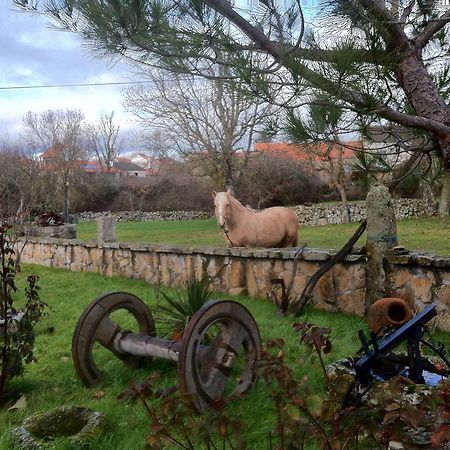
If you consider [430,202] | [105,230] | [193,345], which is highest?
[430,202]

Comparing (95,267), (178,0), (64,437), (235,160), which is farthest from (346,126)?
(235,160)

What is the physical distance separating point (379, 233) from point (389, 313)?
2.19m

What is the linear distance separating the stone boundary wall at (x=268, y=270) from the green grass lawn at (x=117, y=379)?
258 millimetres

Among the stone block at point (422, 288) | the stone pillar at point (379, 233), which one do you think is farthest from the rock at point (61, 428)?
the stone block at point (422, 288)

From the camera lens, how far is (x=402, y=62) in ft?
9.73

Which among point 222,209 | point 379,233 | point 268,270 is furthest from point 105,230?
point 379,233

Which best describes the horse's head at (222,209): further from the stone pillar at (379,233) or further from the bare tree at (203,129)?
the bare tree at (203,129)

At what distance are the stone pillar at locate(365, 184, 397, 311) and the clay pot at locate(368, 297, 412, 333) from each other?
6.72ft

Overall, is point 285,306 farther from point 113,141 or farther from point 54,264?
point 113,141

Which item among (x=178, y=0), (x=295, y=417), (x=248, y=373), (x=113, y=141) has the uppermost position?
(x=113, y=141)

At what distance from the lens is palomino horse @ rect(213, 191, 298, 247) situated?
6559 mm

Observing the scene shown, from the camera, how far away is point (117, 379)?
3922mm

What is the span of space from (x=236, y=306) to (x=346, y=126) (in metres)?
1.43

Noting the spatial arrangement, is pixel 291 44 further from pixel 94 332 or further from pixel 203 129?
pixel 203 129
